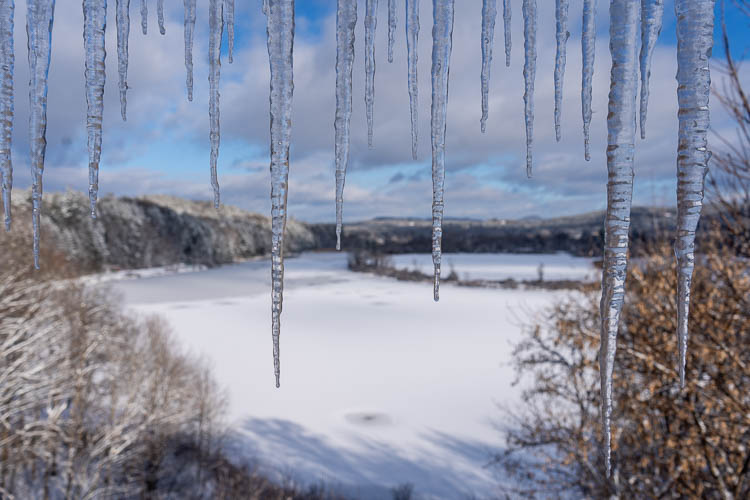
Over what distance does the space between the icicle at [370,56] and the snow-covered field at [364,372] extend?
11492 millimetres

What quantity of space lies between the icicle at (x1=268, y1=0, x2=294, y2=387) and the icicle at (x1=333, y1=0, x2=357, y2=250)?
0.19 metres

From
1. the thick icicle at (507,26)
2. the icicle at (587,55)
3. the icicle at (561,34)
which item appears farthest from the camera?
the thick icicle at (507,26)

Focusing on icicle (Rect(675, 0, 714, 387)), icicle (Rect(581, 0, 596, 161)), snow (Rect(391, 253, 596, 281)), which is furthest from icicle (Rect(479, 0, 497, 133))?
snow (Rect(391, 253, 596, 281))

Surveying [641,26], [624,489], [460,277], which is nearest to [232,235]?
[460,277]

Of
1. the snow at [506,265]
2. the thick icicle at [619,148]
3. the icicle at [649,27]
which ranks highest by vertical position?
the icicle at [649,27]

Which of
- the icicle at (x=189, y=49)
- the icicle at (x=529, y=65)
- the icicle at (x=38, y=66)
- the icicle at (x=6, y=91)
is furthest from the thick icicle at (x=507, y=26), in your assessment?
the icicle at (x=6, y=91)

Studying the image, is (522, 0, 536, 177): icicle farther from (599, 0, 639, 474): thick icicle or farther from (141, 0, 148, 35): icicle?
(141, 0, 148, 35): icicle

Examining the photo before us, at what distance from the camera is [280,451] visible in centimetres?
2105

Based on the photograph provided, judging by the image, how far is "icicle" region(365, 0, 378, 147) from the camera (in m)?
1.48

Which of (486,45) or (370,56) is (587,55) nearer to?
(486,45)

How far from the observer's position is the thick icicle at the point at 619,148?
0.94 meters

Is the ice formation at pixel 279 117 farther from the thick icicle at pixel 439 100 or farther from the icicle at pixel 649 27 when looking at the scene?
the icicle at pixel 649 27

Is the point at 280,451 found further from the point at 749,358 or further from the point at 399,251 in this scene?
the point at 399,251

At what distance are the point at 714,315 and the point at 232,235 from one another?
6912 centimetres
